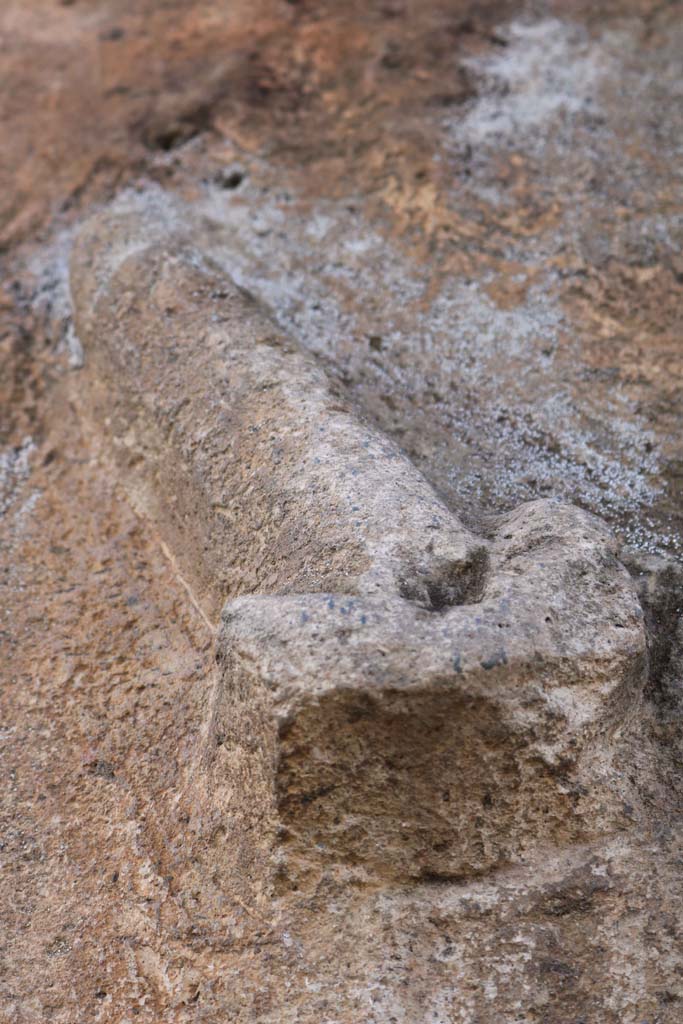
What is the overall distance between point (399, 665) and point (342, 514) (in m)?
0.32

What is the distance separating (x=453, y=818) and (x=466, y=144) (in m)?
1.80

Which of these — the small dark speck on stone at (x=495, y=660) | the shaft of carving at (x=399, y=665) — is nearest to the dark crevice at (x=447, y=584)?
the shaft of carving at (x=399, y=665)

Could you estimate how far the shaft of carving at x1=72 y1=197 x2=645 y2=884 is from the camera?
53.8 inches

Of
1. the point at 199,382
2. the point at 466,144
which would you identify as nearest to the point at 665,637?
the point at 199,382

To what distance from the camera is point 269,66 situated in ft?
9.46

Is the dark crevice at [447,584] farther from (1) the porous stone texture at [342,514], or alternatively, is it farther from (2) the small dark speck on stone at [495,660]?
(2) the small dark speck on stone at [495,660]

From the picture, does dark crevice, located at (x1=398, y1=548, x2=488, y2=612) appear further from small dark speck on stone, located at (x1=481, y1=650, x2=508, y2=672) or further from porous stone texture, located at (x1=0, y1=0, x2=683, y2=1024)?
small dark speck on stone, located at (x1=481, y1=650, x2=508, y2=672)

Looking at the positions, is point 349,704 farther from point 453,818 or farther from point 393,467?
point 393,467

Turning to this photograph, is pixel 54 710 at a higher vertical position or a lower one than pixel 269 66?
lower

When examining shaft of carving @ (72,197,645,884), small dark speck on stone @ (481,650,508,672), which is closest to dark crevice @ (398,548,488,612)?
shaft of carving @ (72,197,645,884)

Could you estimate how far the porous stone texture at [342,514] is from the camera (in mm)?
1414

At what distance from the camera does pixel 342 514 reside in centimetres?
159

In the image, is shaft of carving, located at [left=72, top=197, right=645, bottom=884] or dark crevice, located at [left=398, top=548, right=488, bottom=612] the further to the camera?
dark crevice, located at [left=398, top=548, right=488, bottom=612]

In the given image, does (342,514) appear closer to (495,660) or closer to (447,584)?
(447,584)
